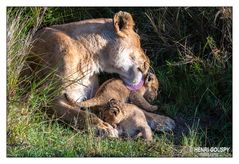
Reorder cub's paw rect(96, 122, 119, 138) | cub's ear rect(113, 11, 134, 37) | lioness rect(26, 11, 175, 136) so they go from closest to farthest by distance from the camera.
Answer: cub's paw rect(96, 122, 119, 138), lioness rect(26, 11, 175, 136), cub's ear rect(113, 11, 134, 37)

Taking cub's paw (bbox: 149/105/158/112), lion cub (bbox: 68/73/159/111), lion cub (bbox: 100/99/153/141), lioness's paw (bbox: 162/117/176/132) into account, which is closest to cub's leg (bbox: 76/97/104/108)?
lion cub (bbox: 68/73/159/111)

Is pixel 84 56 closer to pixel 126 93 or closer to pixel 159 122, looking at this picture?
pixel 126 93

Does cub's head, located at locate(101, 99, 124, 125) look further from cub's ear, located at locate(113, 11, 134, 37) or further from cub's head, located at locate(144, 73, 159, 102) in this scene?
cub's ear, located at locate(113, 11, 134, 37)

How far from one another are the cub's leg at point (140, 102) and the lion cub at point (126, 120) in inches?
13.9

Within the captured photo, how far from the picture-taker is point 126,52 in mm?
8078

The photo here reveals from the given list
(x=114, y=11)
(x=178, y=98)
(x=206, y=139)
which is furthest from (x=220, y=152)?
(x=114, y=11)

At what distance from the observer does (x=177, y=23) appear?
8508 mm

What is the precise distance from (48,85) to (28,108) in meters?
0.29

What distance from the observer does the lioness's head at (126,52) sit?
8.02m

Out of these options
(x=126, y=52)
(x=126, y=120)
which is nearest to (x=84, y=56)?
(x=126, y=52)

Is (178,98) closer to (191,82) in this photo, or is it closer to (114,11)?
(191,82)

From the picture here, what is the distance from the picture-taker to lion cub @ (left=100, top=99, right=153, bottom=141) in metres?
7.57

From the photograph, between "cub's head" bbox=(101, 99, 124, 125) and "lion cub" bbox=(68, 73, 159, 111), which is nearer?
"cub's head" bbox=(101, 99, 124, 125)

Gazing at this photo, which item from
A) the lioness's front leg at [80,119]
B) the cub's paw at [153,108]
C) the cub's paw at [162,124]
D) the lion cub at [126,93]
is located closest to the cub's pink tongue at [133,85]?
the lion cub at [126,93]
